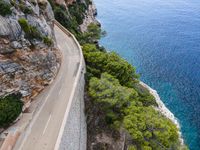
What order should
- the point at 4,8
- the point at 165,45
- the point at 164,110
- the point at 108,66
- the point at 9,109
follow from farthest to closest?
the point at 165,45 < the point at 164,110 < the point at 108,66 < the point at 4,8 < the point at 9,109

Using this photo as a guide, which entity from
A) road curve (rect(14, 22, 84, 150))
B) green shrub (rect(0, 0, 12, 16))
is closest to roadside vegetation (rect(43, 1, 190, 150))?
road curve (rect(14, 22, 84, 150))

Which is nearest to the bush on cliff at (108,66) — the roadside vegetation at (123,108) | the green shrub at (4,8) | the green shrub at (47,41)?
the roadside vegetation at (123,108)

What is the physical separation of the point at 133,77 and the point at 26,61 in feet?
76.4

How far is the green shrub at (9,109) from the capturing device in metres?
31.8

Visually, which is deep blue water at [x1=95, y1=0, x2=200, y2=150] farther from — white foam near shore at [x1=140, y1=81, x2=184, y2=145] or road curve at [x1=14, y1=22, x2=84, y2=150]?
road curve at [x1=14, y1=22, x2=84, y2=150]

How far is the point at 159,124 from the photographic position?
3700cm

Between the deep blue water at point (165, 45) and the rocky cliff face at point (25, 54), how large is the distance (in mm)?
28585

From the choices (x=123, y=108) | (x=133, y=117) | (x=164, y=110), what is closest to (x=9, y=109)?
(x=133, y=117)

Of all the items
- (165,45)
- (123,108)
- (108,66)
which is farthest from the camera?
(165,45)

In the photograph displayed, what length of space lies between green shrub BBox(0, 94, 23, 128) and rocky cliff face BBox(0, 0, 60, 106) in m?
0.89

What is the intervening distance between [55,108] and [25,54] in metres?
8.10

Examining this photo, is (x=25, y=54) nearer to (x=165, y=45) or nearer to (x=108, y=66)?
(x=108, y=66)

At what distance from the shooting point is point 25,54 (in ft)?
120

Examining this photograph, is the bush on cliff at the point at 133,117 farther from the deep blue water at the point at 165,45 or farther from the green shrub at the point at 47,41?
the deep blue water at the point at 165,45
